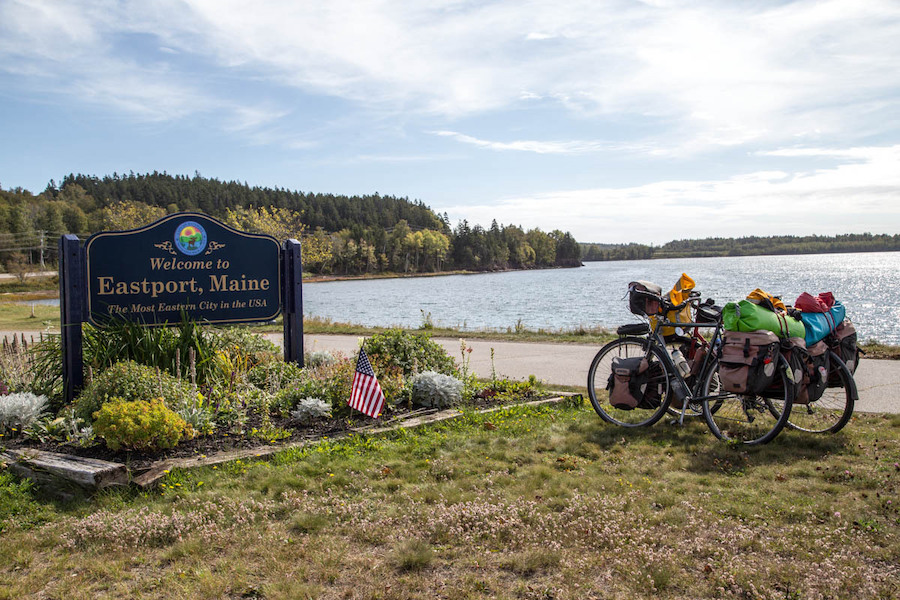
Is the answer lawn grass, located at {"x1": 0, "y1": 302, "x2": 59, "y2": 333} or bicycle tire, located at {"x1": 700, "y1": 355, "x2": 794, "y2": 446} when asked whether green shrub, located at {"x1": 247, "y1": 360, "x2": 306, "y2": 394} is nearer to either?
bicycle tire, located at {"x1": 700, "y1": 355, "x2": 794, "y2": 446}

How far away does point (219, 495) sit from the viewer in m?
4.17

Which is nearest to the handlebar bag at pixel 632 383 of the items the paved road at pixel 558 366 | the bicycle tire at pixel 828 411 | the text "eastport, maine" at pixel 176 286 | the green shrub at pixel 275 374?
the bicycle tire at pixel 828 411

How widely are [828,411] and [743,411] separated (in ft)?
2.35

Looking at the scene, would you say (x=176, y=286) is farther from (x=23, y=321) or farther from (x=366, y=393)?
(x=23, y=321)

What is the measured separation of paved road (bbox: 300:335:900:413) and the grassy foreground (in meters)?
2.71

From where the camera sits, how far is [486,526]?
3615mm

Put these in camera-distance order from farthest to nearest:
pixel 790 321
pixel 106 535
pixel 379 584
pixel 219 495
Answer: pixel 790 321, pixel 219 495, pixel 106 535, pixel 379 584

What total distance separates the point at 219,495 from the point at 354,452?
1.16 metres

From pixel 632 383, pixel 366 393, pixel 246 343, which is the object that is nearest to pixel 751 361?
pixel 632 383

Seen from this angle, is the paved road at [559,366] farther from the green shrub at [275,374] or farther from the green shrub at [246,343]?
the green shrub at [275,374]

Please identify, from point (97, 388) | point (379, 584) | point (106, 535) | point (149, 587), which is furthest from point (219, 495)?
point (97, 388)

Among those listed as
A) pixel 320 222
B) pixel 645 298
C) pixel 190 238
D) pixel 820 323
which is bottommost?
pixel 820 323

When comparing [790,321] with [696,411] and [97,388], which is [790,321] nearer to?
[696,411]

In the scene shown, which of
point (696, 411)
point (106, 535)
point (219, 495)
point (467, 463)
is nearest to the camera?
point (106, 535)
